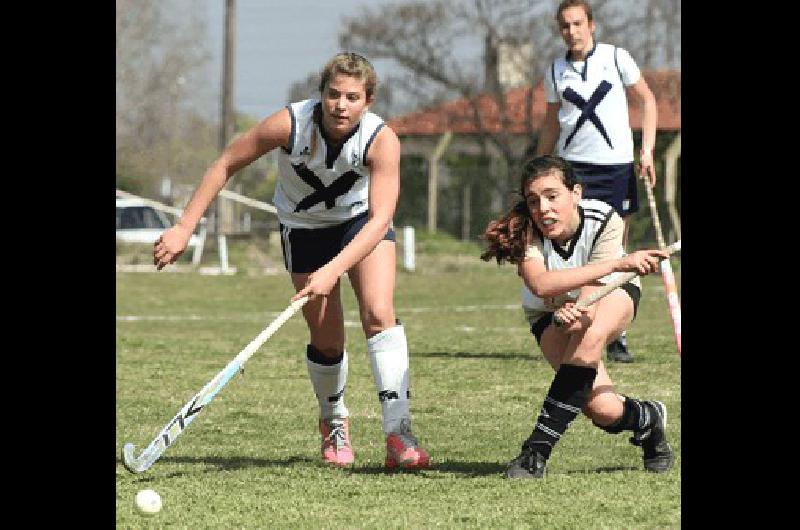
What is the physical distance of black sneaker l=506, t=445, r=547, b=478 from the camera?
6.33 meters

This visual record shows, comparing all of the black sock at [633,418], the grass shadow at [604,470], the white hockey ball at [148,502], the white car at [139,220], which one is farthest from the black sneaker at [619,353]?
the white car at [139,220]

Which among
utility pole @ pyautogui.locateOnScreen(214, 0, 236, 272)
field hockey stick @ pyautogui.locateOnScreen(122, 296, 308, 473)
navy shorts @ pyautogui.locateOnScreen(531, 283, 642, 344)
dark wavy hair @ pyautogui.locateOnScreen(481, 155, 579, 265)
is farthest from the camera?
utility pole @ pyautogui.locateOnScreen(214, 0, 236, 272)

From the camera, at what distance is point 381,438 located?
7.83m

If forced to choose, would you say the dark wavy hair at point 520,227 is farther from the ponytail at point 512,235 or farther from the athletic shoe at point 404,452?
the athletic shoe at point 404,452

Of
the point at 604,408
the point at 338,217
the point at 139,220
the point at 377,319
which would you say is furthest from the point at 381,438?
the point at 139,220

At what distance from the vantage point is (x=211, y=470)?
266 inches

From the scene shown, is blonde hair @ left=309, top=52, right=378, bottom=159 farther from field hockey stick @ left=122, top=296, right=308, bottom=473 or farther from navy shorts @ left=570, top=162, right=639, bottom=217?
navy shorts @ left=570, top=162, right=639, bottom=217

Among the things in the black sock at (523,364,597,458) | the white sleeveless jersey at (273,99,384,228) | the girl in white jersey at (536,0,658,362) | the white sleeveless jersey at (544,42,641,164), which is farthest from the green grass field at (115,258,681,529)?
the white sleeveless jersey at (544,42,641,164)

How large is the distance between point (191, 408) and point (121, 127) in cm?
4303

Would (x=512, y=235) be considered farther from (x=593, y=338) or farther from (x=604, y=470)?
(x=604, y=470)

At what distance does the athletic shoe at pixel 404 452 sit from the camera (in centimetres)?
659

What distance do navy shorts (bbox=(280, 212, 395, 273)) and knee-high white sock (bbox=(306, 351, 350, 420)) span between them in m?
0.47
